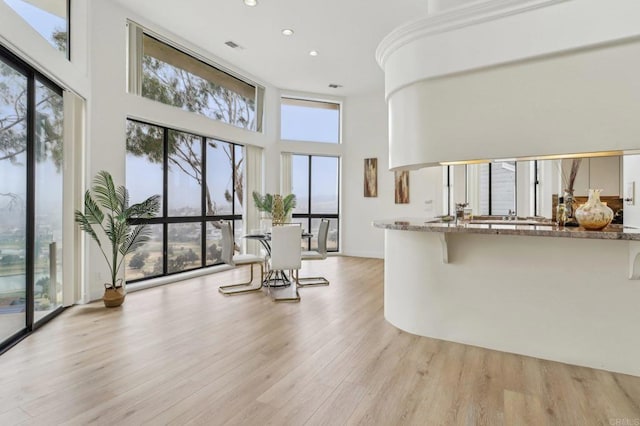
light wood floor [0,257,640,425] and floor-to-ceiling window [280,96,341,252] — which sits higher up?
floor-to-ceiling window [280,96,341,252]

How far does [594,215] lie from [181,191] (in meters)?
5.38

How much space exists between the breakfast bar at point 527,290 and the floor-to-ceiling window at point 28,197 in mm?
3334

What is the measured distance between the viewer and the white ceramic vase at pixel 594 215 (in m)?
2.52

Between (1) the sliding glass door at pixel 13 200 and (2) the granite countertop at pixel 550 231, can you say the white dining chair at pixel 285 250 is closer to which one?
(2) the granite countertop at pixel 550 231

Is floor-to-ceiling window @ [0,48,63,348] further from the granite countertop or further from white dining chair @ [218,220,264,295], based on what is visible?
the granite countertop

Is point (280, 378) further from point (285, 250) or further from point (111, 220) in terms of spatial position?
point (111, 220)

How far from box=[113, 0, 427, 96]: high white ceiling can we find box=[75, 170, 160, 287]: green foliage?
2.44 metres

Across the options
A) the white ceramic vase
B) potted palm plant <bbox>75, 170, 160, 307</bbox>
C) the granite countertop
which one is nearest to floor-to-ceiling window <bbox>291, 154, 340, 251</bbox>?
potted palm plant <bbox>75, 170, 160, 307</bbox>

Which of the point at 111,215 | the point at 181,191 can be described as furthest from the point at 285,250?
the point at 181,191

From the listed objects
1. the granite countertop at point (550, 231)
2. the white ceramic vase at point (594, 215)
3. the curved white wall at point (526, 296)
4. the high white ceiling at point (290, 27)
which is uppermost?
the high white ceiling at point (290, 27)

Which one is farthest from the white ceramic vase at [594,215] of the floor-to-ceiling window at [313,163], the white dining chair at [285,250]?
the floor-to-ceiling window at [313,163]

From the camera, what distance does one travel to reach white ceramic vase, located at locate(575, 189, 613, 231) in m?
2.52

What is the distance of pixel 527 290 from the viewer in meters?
2.80

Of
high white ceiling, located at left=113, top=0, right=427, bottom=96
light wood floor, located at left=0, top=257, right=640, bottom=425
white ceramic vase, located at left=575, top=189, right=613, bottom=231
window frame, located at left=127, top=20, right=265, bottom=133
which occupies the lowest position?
light wood floor, located at left=0, top=257, right=640, bottom=425
